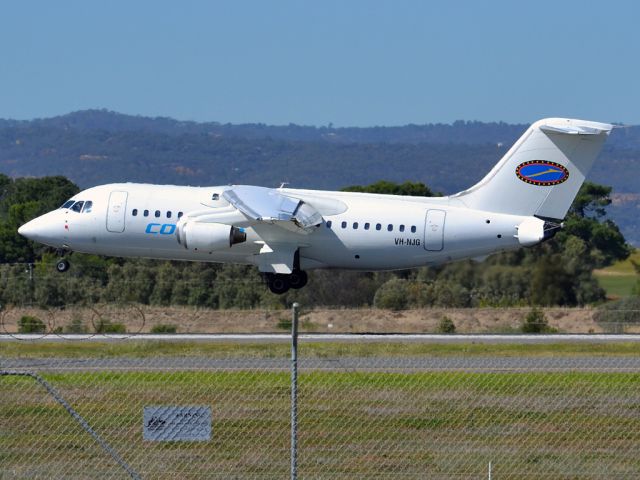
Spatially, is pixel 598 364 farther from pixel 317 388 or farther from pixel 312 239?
pixel 312 239

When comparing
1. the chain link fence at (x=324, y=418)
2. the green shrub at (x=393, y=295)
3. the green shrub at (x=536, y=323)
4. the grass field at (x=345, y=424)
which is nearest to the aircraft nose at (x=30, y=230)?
the green shrub at (x=393, y=295)

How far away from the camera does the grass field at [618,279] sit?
55.5m

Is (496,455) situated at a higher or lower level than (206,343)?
higher

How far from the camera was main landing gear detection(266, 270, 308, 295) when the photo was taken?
1604 inches

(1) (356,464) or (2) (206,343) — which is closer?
(1) (356,464)

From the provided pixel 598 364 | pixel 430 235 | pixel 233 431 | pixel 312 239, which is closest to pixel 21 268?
pixel 312 239

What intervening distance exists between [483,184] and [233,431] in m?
22.2

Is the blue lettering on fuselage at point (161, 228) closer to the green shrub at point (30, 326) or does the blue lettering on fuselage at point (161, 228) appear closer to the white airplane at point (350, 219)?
the white airplane at point (350, 219)

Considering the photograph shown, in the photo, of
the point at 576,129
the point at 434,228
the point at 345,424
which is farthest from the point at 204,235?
the point at 345,424

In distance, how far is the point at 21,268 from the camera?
51.5 meters

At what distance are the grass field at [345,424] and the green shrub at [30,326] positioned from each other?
1411cm

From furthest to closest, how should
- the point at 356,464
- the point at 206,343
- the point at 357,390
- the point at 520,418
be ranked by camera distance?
the point at 206,343 < the point at 357,390 < the point at 520,418 < the point at 356,464

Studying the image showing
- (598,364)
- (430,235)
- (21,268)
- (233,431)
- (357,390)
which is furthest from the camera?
(21,268)

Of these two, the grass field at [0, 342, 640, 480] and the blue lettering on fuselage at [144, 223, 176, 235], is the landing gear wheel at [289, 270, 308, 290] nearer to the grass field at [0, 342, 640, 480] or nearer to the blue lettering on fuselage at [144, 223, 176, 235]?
the blue lettering on fuselage at [144, 223, 176, 235]
